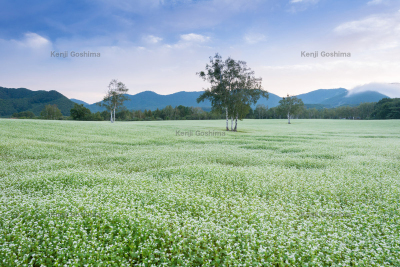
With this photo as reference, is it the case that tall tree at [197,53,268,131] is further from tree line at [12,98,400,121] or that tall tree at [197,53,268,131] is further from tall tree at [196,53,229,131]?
tree line at [12,98,400,121]

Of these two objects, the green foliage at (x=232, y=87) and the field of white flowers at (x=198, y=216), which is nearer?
the field of white flowers at (x=198, y=216)

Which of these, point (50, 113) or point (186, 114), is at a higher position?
point (186, 114)

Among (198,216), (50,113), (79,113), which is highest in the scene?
(50,113)

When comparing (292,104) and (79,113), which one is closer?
(292,104)

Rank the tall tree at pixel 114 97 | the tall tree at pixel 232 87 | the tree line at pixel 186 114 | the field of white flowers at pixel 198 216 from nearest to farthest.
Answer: the field of white flowers at pixel 198 216
the tall tree at pixel 232 87
the tall tree at pixel 114 97
the tree line at pixel 186 114

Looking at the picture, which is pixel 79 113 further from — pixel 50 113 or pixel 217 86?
pixel 217 86

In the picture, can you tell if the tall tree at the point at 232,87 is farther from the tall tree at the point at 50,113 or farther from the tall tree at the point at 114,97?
the tall tree at the point at 50,113

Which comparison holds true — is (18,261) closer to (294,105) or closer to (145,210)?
(145,210)

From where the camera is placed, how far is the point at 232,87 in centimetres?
4238

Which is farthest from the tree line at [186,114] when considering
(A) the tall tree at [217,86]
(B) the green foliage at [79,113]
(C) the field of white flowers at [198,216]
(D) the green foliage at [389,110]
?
(C) the field of white flowers at [198,216]

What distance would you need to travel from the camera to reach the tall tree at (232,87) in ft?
136

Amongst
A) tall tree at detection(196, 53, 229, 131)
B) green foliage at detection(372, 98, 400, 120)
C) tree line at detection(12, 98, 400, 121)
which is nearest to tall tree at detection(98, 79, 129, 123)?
tall tree at detection(196, 53, 229, 131)

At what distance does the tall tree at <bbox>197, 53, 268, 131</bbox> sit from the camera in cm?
4156

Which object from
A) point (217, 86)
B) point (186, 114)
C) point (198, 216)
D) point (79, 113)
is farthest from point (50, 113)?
point (198, 216)
